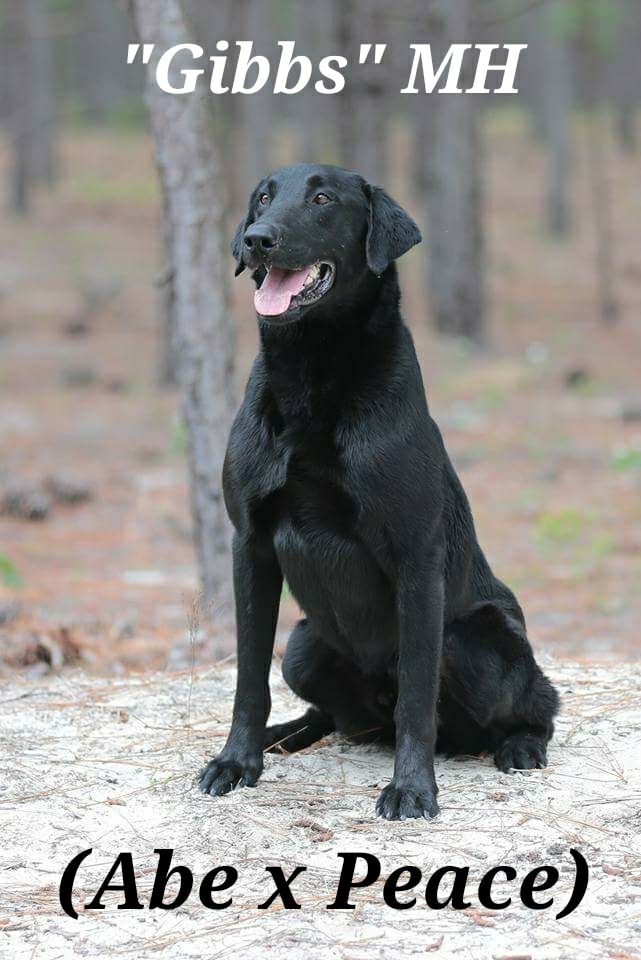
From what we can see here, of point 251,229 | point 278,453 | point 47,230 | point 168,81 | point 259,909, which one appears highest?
point 47,230

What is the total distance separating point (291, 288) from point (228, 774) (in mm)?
1513

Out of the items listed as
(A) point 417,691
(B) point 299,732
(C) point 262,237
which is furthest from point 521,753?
(C) point 262,237

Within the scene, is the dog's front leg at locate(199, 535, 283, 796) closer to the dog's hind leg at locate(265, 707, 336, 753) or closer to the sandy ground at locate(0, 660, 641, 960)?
the sandy ground at locate(0, 660, 641, 960)

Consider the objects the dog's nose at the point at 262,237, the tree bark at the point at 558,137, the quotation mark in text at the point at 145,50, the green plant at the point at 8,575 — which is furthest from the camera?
the tree bark at the point at 558,137

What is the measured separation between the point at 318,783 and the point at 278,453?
1071 mm

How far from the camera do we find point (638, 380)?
714 inches

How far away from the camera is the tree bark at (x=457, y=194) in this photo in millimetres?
17719

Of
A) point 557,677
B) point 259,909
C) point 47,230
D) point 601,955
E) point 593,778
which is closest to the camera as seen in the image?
point 601,955

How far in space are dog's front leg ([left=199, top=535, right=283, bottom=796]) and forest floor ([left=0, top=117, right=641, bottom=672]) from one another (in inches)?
19.8

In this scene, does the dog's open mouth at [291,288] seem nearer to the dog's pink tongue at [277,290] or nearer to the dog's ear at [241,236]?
the dog's pink tongue at [277,290]

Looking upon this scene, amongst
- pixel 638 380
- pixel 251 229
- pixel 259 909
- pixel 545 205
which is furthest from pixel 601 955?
pixel 545 205

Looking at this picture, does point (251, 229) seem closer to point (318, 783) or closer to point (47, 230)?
point (318, 783)

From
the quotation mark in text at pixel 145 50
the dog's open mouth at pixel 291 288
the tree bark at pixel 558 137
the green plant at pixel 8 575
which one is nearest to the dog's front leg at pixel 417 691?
the dog's open mouth at pixel 291 288

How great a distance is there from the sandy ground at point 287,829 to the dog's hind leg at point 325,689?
9 centimetres
